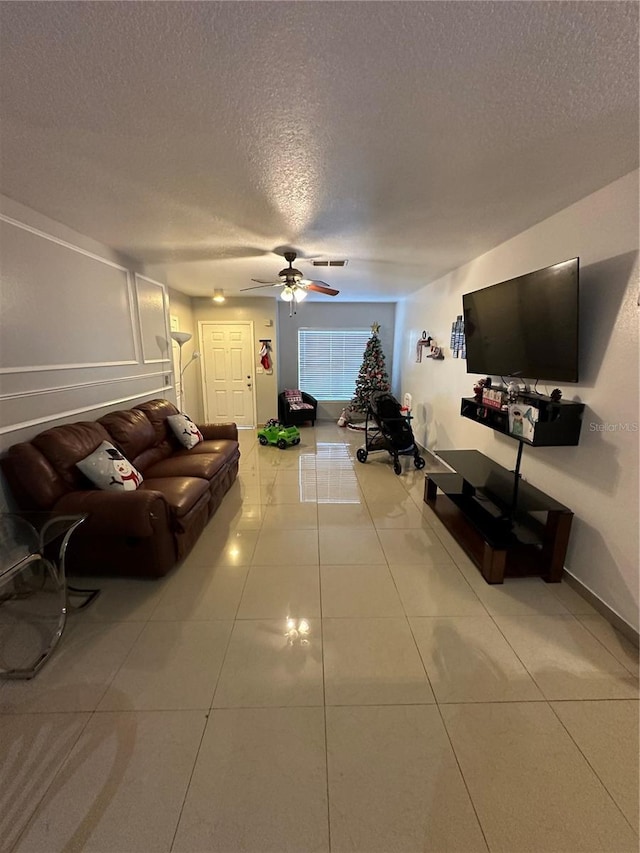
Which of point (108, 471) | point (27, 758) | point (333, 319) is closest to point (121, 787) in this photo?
point (27, 758)

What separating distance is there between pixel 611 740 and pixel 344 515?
2.11 metres

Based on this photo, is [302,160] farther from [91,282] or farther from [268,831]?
[268,831]

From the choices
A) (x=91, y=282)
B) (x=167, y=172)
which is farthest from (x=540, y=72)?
(x=91, y=282)

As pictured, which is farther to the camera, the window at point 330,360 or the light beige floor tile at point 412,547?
the window at point 330,360

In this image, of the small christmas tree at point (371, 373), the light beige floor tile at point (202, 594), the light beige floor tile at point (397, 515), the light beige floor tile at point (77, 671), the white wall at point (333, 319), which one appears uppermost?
the white wall at point (333, 319)

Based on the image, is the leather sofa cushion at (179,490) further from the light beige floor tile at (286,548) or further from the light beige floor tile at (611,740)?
the light beige floor tile at (611,740)

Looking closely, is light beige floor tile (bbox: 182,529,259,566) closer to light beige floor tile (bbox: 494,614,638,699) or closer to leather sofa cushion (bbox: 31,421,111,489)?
leather sofa cushion (bbox: 31,421,111,489)

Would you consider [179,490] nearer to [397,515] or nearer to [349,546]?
[349,546]

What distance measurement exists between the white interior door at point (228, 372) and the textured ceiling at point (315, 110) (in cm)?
398

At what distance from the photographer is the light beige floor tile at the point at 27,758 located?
113 cm

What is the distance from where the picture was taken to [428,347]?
4.89m

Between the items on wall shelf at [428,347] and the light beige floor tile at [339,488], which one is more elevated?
the items on wall shelf at [428,347]

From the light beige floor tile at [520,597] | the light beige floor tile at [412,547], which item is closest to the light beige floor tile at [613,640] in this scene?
the light beige floor tile at [520,597]

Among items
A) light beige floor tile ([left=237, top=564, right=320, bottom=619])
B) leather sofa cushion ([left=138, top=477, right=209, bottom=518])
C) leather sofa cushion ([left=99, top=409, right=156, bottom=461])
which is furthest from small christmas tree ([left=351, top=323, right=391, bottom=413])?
light beige floor tile ([left=237, top=564, right=320, bottom=619])
